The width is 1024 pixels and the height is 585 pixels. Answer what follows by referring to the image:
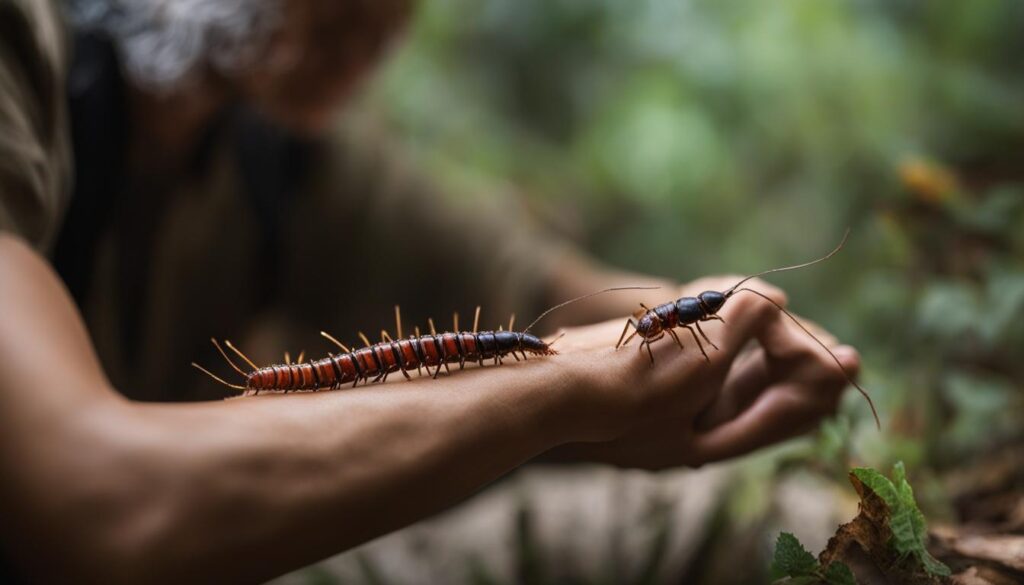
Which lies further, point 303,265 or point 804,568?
point 303,265

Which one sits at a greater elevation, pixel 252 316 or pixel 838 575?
pixel 838 575

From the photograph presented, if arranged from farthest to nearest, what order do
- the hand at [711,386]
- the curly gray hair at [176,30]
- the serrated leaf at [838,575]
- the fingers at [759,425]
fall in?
1. the curly gray hair at [176,30]
2. the fingers at [759,425]
3. the hand at [711,386]
4. the serrated leaf at [838,575]

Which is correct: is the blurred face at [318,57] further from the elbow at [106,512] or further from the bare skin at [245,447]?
the elbow at [106,512]

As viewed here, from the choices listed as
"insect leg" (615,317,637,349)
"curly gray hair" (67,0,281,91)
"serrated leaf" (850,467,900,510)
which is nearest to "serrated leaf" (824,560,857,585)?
"serrated leaf" (850,467,900,510)

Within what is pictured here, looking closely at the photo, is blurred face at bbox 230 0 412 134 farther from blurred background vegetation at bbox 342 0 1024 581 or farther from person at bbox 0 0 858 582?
blurred background vegetation at bbox 342 0 1024 581

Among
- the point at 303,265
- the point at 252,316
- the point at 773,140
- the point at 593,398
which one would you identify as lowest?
the point at 252,316

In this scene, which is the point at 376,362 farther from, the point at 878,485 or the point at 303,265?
the point at 303,265

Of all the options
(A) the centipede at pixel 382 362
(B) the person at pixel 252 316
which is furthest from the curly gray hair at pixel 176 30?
(A) the centipede at pixel 382 362

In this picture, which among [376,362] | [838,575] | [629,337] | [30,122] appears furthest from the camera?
[30,122]

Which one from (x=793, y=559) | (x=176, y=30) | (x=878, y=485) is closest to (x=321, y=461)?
(x=793, y=559)
